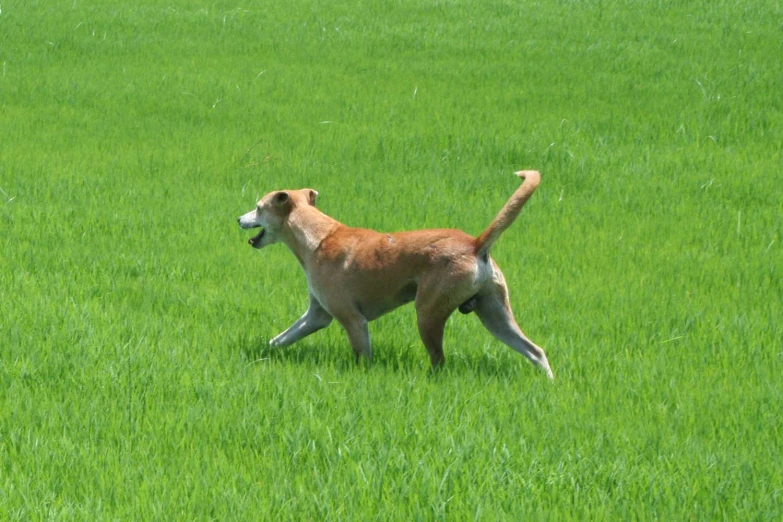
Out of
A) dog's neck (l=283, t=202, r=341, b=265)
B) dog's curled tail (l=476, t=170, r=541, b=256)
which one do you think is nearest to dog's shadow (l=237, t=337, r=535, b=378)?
dog's neck (l=283, t=202, r=341, b=265)

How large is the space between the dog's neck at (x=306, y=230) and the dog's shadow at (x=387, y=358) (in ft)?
1.79

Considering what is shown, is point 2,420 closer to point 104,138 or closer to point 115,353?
point 115,353

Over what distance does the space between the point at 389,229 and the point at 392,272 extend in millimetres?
3146

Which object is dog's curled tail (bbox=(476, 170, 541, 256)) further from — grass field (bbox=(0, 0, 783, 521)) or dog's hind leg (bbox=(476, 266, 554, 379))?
grass field (bbox=(0, 0, 783, 521))

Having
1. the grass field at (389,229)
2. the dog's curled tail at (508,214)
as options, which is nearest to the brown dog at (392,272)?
the dog's curled tail at (508,214)

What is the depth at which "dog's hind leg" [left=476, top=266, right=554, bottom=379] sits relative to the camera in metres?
5.72

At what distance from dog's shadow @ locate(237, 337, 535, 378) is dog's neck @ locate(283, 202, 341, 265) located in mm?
547

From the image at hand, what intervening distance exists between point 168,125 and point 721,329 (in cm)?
801

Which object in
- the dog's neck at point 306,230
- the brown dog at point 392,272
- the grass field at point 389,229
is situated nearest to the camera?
the grass field at point 389,229

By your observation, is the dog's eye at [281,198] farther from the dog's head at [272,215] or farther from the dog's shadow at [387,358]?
the dog's shadow at [387,358]

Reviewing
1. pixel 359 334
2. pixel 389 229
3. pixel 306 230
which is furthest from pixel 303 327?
pixel 389 229

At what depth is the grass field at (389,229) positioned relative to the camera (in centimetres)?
443

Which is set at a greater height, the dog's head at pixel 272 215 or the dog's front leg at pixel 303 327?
the dog's head at pixel 272 215

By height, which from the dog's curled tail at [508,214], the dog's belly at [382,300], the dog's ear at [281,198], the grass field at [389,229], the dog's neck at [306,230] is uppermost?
the dog's curled tail at [508,214]
